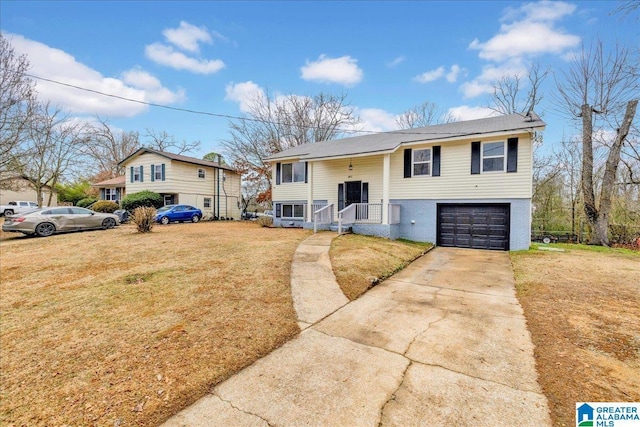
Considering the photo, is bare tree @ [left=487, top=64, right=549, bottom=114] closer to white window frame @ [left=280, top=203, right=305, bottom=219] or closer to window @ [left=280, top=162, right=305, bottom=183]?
window @ [left=280, top=162, right=305, bottom=183]

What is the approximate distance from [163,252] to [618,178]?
21558mm

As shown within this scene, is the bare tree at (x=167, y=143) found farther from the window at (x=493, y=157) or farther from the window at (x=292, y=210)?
the window at (x=493, y=157)

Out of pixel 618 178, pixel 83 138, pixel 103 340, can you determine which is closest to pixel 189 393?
pixel 103 340

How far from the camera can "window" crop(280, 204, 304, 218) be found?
53.4 ft

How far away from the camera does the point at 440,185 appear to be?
1231cm

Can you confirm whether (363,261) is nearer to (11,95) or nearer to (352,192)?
(352,192)

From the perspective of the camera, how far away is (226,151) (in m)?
25.8

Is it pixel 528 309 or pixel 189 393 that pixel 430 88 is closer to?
pixel 528 309

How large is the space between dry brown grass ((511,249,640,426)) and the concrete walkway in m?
0.19

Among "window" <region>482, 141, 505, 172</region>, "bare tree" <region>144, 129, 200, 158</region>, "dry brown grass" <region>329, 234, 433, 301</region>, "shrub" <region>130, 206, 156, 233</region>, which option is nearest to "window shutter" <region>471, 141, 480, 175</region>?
"window" <region>482, 141, 505, 172</region>

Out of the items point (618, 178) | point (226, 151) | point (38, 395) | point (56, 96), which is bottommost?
point (38, 395)

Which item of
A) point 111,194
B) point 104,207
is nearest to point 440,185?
point 104,207

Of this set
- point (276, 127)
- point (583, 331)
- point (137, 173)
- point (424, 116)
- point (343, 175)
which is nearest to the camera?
point (583, 331)

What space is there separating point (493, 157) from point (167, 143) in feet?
120
